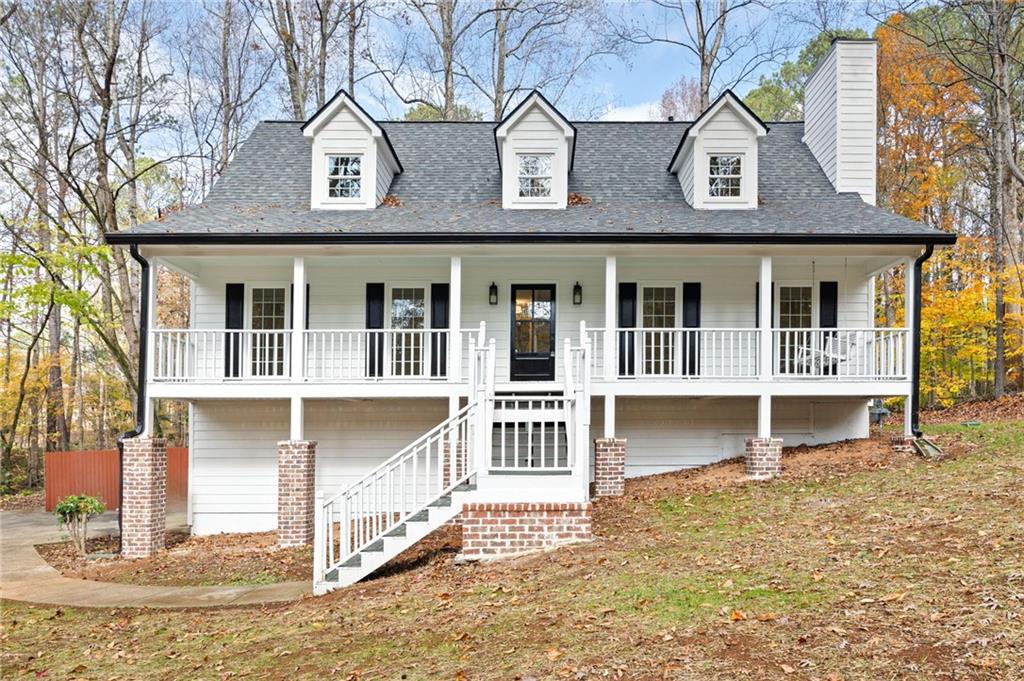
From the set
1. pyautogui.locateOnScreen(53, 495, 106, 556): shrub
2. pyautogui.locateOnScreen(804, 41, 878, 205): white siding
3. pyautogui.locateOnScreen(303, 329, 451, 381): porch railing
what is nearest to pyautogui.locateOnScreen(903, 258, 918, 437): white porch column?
pyautogui.locateOnScreen(804, 41, 878, 205): white siding

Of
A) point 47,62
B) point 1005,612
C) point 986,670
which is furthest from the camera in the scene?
point 47,62

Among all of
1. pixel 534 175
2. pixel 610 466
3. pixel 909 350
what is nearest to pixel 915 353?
pixel 909 350

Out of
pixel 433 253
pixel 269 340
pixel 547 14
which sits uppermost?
pixel 547 14

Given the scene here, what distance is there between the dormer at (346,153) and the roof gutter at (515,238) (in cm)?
167

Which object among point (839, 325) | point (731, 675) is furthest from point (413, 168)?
point (731, 675)

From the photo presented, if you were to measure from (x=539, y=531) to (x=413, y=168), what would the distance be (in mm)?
9645

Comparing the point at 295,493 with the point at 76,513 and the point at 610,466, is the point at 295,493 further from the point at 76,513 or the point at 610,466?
the point at 610,466

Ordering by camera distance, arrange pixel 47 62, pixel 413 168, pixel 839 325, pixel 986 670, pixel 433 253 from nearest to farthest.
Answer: pixel 986 670 < pixel 433 253 < pixel 839 325 < pixel 413 168 < pixel 47 62

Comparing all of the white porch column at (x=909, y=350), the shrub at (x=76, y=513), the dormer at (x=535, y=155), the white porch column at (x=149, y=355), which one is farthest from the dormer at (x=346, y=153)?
the white porch column at (x=909, y=350)

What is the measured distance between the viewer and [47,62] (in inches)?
871

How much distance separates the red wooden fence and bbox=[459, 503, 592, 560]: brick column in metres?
13.4

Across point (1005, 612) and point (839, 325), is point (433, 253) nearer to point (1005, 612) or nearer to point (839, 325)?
point (839, 325)

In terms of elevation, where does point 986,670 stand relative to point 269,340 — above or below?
below

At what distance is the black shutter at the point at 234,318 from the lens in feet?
46.8
